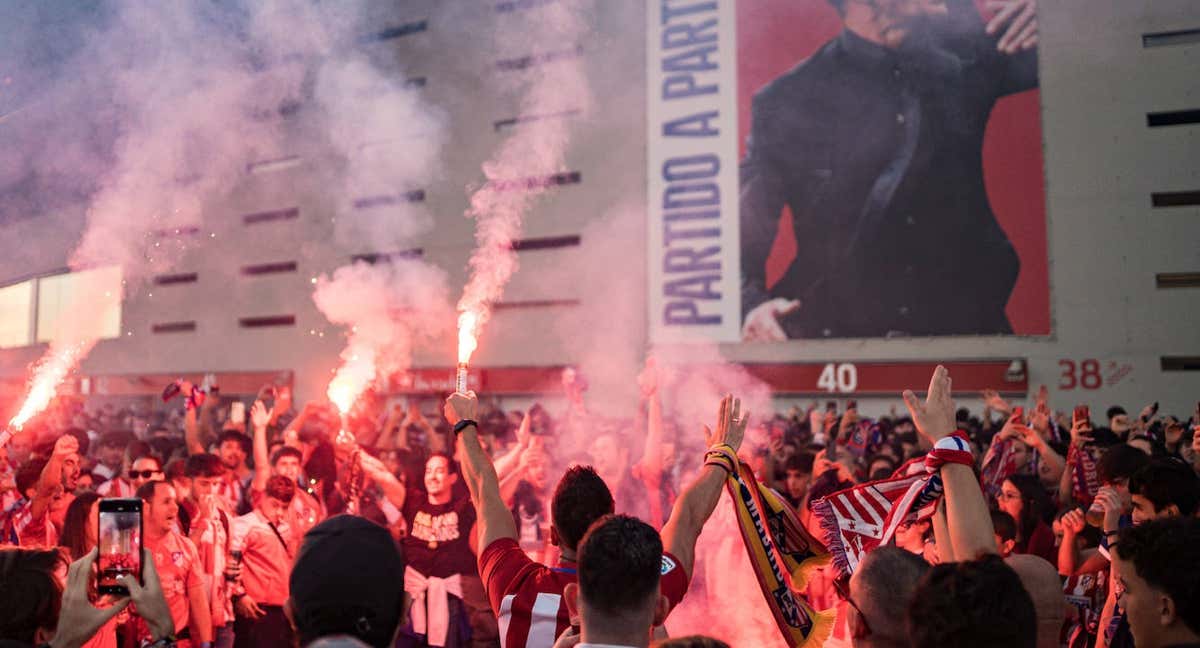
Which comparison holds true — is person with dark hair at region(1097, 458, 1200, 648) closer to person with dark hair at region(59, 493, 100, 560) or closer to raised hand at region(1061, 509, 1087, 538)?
raised hand at region(1061, 509, 1087, 538)

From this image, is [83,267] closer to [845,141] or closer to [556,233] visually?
[556,233]

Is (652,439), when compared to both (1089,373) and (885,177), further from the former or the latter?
(1089,373)

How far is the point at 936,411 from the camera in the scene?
2.18 m

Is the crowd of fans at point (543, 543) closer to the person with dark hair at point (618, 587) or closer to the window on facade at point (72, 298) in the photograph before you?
the person with dark hair at point (618, 587)

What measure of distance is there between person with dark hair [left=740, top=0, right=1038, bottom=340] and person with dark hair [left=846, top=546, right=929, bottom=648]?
14029 mm

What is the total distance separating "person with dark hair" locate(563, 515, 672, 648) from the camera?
1801mm

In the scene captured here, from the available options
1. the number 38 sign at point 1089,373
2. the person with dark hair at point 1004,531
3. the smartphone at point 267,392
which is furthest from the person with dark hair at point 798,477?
the number 38 sign at point 1089,373

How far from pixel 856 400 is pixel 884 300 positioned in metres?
1.89

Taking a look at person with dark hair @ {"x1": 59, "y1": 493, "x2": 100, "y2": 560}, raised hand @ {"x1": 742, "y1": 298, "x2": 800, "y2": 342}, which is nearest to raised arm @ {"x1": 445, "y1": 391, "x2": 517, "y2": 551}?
person with dark hair @ {"x1": 59, "y1": 493, "x2": 100, "y2": 560}

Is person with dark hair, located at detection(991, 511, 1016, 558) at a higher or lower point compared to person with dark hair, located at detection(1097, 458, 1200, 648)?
lower

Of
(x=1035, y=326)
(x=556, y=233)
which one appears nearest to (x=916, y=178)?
(x=1035, y=326)

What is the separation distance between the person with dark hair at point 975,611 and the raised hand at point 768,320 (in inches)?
572

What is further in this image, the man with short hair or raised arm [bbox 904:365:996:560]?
raised arm [bbox 904:365:996:560]

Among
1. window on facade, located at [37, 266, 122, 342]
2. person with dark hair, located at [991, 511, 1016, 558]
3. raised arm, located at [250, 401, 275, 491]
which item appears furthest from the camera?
window on facade, located at [37, 266, 122, 342]
